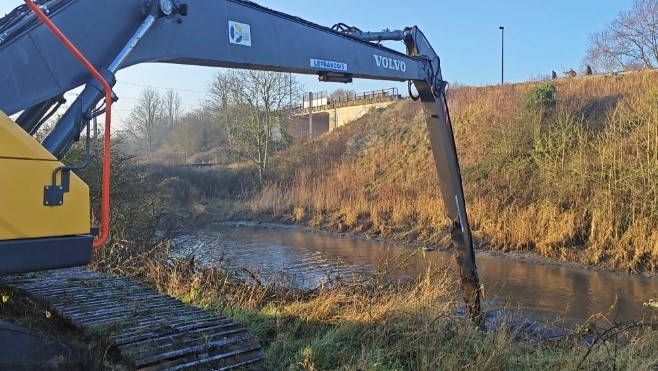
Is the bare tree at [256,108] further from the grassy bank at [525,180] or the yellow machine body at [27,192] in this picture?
the yellow machine body at [27,192]

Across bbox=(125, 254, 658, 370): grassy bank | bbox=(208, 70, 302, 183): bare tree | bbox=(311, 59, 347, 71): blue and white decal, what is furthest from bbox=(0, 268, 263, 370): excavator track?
bbox=(208, 70, 302, 183): bare tree

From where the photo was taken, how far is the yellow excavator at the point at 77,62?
97.4 inches

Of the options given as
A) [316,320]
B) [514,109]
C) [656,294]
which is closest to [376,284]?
[316,320]

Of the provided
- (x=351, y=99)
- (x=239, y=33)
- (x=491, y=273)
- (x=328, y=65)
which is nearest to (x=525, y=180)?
(x=491, y=273)

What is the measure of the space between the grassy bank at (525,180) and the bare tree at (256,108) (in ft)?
9.19

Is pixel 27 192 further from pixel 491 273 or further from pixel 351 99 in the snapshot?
pixel 351 99

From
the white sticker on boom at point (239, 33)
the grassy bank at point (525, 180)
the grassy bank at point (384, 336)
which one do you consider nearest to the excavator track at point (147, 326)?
the grassy bank at point (384, 336)

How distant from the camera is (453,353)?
14.7 feet

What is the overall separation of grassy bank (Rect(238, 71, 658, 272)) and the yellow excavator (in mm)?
11479

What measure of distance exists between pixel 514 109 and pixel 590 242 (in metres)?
9.00

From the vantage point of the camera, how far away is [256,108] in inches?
1238

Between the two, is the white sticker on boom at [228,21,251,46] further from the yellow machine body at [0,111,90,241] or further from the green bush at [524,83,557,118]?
the green bush at [524,83,557,118]

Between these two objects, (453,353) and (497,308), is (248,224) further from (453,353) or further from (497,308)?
(453,353)

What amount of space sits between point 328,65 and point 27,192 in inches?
131
